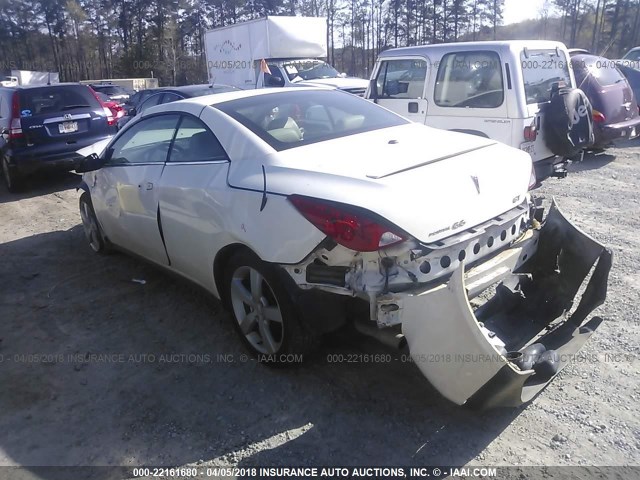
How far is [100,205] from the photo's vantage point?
5.03 meters

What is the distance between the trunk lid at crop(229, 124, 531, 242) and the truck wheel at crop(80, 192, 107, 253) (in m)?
2.72

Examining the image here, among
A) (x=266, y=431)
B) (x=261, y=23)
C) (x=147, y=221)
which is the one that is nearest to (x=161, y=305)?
(x=147, y=221)

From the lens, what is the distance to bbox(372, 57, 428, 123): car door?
286 inches

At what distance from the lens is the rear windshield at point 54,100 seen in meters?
8.71

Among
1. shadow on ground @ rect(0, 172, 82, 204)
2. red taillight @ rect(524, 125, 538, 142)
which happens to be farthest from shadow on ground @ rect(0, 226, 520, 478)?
shadow on ground @ rect(0, 172, 82, 204)

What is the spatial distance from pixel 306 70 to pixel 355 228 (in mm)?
12524

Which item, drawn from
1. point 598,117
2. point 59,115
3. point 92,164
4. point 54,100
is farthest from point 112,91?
point 92,164

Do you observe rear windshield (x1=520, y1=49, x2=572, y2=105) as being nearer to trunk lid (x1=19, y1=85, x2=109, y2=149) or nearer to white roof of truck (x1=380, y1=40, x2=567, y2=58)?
white roof of truck (x1=380, y1=40, x2=567, y2=58)

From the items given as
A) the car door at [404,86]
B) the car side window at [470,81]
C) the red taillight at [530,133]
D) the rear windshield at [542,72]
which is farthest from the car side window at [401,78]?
the red taillight at [530,133]

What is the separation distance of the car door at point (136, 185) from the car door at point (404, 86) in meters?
4.08

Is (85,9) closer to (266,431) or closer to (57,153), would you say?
(57,153)

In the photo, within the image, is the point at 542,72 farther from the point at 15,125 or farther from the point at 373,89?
the point at 15,125

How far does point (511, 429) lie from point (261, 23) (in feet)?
45.6

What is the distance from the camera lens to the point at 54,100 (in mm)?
8992
